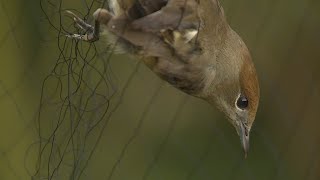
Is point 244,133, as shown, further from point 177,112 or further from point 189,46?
point 177,112

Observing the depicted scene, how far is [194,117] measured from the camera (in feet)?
11.8

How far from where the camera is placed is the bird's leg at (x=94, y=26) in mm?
2150

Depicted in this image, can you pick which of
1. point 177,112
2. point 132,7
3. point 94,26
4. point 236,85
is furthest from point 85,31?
point 177,112

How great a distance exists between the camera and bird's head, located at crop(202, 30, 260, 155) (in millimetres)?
2494

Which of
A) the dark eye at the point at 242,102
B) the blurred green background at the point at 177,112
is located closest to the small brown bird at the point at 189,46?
the dark eye at the point at 242,102

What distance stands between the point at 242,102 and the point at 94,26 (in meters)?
0.55

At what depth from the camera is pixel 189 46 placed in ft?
7.59

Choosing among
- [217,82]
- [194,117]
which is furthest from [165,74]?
[194,117]

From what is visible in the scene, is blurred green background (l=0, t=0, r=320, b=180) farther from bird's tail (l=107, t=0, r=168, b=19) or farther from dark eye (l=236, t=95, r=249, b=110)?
bird's tail (l=107, t=0, r=168, b=19)

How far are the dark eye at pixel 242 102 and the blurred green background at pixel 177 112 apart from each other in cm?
71

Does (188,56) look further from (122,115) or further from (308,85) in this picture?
(308,85)

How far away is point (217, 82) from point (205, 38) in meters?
0.18

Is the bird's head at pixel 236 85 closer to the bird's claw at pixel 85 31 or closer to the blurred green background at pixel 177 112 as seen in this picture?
the bird's claw at pixel 85 31

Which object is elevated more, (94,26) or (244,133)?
(94,26)
